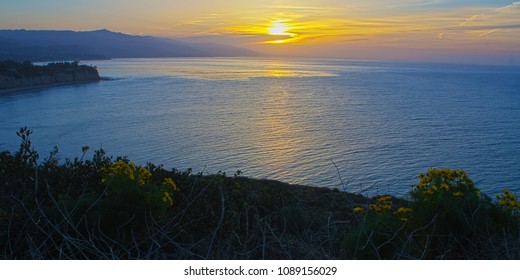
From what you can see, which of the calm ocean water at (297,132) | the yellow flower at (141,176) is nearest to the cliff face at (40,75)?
the calm ocean water at (297,132)

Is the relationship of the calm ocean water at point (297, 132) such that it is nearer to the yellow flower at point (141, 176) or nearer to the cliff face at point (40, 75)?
the cliff face at point (40, 75)

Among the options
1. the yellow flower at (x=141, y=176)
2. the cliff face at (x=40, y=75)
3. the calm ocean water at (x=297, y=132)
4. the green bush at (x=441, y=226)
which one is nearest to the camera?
the green bush at (x=441, y=226)

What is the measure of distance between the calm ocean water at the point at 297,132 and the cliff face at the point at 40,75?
8.58 meters

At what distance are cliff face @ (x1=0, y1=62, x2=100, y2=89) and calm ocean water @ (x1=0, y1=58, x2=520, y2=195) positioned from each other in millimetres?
8583

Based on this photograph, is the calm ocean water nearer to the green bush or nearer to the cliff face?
the cliff face

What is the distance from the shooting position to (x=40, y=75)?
8081cm

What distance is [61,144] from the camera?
110ft

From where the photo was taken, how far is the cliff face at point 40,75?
73.4m

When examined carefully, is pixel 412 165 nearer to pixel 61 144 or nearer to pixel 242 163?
pixel 242 163

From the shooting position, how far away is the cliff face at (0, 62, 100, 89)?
7338 centimetres

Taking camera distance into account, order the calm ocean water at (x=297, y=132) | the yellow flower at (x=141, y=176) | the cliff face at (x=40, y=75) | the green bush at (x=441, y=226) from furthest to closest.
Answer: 1. the cliff face at (x=40, y=75)
2. the calm ocean water at (x=297, y=132)
3. the yellow flower at (x=141, y=176)
4. the green bush at (x=441, y=226)

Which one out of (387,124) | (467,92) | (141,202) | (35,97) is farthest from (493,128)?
(35,97)

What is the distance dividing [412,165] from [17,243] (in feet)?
84.5

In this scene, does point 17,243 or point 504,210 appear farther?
point 504,210
